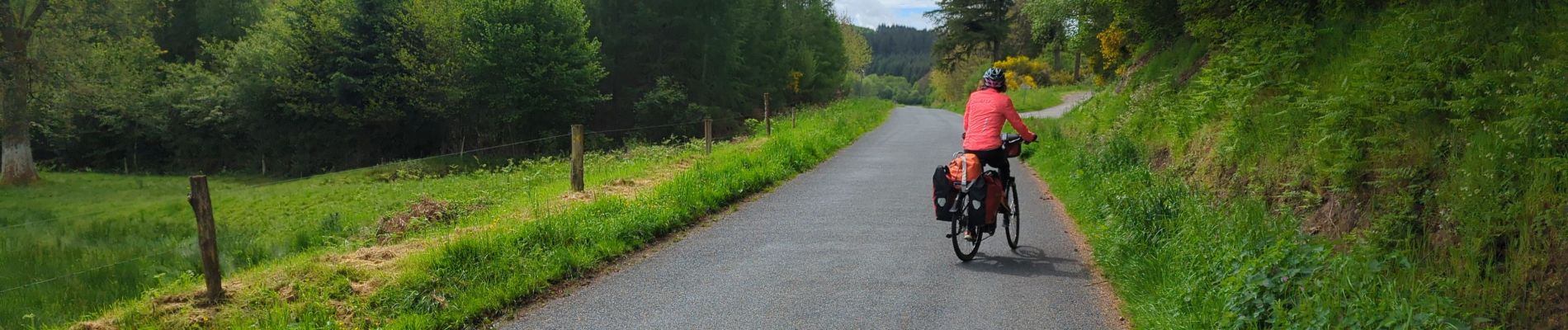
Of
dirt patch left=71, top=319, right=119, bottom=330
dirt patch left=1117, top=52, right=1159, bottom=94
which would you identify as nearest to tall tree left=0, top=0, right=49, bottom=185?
dirt patch left=71, top=319, right=119, bottom=330

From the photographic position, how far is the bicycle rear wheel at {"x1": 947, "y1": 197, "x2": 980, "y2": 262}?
6.52m

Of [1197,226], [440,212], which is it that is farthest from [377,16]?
[1197,226]

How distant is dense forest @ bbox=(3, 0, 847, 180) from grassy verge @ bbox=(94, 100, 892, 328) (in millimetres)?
25535

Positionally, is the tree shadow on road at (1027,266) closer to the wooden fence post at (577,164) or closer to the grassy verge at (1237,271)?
the grassy verge at (1237,271)

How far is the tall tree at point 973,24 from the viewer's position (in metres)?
51.5

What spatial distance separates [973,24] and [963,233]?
156 ft

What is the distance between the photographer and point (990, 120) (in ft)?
21.9

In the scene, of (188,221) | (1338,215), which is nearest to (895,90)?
(188,221)

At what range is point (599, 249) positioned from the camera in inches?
269

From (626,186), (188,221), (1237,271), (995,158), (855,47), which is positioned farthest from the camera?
(855,47)

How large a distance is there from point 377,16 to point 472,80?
14.0ft

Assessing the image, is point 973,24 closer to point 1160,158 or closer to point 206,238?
point 1160,158

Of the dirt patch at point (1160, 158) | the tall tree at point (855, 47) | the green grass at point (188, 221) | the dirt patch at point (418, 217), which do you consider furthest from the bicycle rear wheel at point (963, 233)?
the tall tree at point (855, 47)

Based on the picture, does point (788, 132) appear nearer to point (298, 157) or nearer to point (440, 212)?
point (440, 212)
